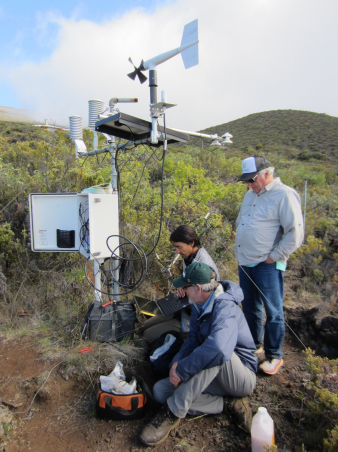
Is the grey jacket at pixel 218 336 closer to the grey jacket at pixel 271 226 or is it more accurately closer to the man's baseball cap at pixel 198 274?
the man's baseball cap at pixel 198 274

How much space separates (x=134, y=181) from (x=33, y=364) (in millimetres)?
3321

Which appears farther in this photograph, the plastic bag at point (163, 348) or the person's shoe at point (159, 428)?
the plastic bag at point (163, 348)

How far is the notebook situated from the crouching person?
690 mm

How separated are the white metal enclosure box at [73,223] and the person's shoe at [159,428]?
164 centimetres

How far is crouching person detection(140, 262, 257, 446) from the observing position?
2141mm

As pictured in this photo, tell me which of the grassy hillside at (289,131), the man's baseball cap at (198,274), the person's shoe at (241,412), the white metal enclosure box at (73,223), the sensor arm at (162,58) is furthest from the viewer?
the grassy hillside at (289,131)

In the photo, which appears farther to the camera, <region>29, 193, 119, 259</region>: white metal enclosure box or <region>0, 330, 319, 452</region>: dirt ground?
<region>29, 193, 119, 259</region>: white metal enclosure box

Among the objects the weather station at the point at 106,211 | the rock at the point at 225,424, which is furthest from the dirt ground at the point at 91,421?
the weather station at the point at 106,211

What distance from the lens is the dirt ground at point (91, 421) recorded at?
2.15 meters

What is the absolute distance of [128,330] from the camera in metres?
3.18

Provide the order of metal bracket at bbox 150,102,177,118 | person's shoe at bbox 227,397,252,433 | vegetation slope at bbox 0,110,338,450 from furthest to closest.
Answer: vegetation slope at bbox 0,110,338,450 → metal bracket at bbox 150,102,177,118 → person's shoe at bbox 227,397,252,433

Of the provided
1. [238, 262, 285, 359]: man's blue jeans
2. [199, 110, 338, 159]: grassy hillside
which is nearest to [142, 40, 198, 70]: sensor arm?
[238, 262, 285, 359]: man's blue jeans

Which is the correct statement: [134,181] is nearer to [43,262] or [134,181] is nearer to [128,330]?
[43,262]

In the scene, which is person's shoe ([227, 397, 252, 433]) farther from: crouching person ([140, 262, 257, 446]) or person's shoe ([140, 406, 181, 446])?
person's shoe ([140, 406, 181, 446])
